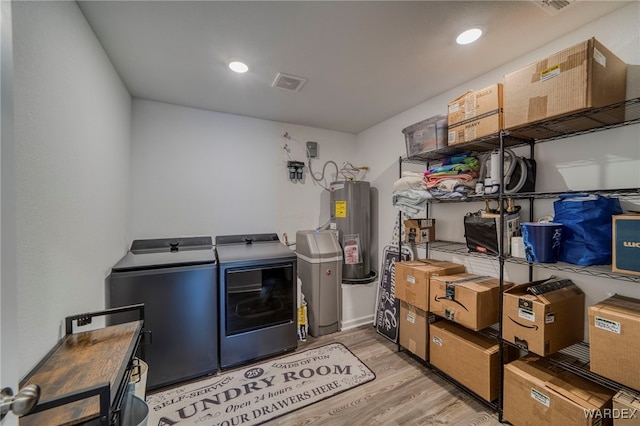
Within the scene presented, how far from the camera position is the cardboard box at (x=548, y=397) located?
1.26 meters

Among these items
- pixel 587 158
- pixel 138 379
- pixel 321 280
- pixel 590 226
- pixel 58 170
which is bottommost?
pixel 138 379

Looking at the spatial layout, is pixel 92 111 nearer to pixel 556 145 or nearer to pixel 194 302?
pixel 194 302

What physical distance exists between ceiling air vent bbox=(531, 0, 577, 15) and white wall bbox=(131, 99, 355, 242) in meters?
2.40

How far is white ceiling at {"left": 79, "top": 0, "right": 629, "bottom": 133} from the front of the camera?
55.4 inches

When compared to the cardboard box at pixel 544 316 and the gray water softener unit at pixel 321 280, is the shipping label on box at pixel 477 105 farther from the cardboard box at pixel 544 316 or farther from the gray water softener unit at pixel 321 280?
the gray water softener unit at pixel 321 280

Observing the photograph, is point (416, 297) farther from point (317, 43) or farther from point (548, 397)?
point (317, 43)

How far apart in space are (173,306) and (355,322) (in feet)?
6.44

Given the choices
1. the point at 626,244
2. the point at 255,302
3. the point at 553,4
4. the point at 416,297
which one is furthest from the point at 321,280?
the point at 553,4

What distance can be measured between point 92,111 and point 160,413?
203cm

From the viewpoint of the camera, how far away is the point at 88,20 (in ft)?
4.84

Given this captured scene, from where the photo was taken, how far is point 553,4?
1361mm

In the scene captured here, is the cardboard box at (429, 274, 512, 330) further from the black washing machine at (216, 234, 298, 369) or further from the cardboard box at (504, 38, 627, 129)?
the black washing machine at (216, 234, 298, 369)

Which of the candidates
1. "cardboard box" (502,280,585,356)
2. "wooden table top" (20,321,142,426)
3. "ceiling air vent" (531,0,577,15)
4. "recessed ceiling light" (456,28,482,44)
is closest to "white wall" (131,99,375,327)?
"wooden table top" (20,321,142,426)

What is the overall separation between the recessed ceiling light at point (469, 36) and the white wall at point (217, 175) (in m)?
2.01
